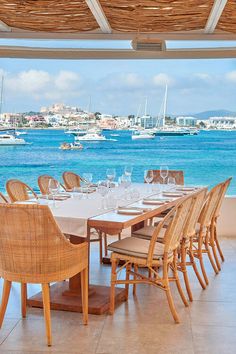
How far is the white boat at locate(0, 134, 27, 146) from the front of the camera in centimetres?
1536

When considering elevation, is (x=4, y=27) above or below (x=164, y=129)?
above

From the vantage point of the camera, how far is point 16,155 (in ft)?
59.0

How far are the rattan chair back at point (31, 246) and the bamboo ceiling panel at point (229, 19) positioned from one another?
3275 millimetres

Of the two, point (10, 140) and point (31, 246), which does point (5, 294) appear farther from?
point (10, 140)

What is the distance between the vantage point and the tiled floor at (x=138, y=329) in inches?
135

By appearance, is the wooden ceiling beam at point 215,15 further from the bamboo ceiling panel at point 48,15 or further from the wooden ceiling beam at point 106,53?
the bamboo ceiling panel at point 48,15

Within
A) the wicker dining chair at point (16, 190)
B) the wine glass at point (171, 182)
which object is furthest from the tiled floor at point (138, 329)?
the wine glass at point (171, 182)

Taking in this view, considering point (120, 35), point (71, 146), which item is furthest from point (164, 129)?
point (120, 35)

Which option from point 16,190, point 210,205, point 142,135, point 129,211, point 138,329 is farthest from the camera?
point 142,135

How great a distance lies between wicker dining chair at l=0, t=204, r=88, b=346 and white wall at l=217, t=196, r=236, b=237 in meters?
4.00

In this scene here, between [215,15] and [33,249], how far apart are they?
366 centimetres

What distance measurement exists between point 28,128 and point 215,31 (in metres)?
8.34

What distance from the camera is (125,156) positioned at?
17406 mm

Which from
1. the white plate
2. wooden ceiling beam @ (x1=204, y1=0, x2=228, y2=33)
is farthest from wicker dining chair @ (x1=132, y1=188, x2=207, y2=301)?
wooden ceiling beam @ (x1=204, y1=0, x2=228, y2=33)
